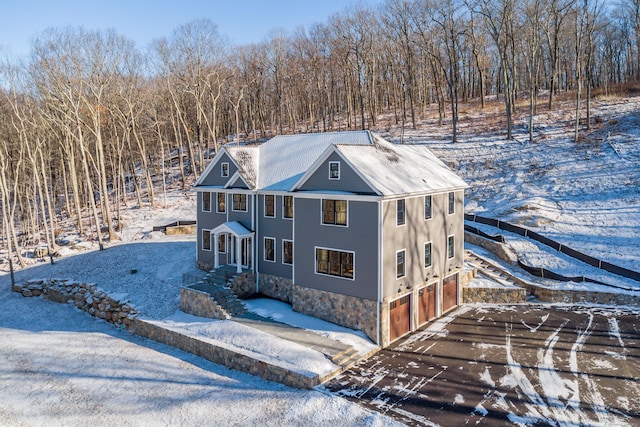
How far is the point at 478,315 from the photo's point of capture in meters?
20.4

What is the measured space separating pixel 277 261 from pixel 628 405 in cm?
1413

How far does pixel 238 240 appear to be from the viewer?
2108 centimetres

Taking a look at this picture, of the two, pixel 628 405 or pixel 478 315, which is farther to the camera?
pixel 478 315

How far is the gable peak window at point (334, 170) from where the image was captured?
1798cm

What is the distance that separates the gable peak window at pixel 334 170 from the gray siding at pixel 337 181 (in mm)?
128

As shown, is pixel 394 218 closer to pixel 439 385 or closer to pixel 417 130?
pixel 439 385

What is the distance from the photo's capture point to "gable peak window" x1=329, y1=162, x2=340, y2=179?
59.0 feet

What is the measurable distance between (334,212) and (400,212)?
2721mm

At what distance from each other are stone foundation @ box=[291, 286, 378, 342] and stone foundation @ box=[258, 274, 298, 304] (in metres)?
0.88

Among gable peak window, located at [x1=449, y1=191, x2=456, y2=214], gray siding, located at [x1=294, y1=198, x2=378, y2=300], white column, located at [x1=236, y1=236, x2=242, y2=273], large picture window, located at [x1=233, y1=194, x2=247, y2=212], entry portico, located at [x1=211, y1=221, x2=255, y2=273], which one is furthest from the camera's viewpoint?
large picture window, located at [x1=233, y1=194, x2=247, y2=212]

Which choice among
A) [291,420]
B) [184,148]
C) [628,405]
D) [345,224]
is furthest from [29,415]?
[184,148]

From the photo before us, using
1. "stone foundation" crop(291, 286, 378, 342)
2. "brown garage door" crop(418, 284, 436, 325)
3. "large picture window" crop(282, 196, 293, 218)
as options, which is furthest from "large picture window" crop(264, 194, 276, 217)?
"brown garage door" crop(418, 284, 436, 325)

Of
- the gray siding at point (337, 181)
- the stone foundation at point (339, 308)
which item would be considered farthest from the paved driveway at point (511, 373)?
the gray siding at point (337, 181)

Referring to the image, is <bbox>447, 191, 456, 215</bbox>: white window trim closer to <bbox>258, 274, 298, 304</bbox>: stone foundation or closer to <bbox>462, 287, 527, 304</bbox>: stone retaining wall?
<bbox>462, 287, 527, 304</bbox>: stone retaining wall
